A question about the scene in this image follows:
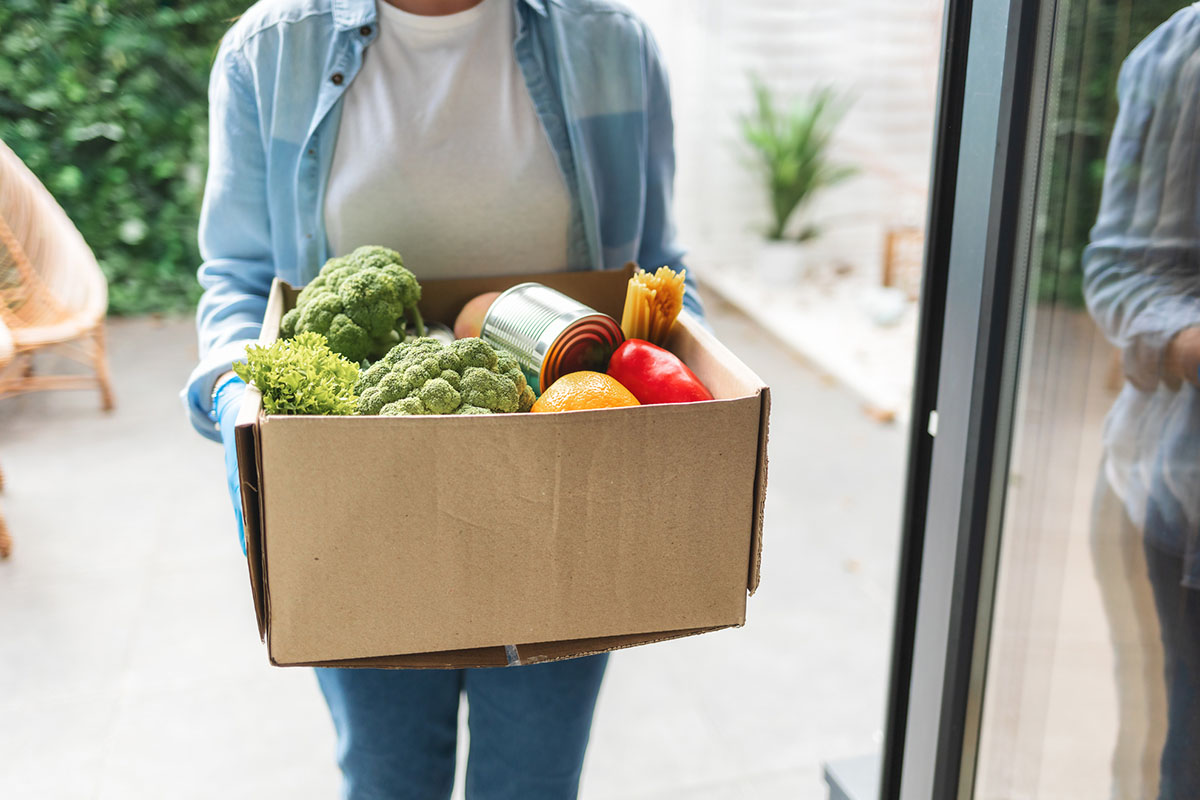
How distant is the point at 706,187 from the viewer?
16.0 feet

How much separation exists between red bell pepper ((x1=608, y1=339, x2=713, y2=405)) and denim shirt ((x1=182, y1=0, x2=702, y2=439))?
0.27 meters

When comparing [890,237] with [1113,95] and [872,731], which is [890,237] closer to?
[872,731]

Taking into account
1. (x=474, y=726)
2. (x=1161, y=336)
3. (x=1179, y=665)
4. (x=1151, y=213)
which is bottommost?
(x=474, y=726)

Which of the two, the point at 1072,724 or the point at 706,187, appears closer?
the point at 1072,724

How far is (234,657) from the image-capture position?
7.44 feet

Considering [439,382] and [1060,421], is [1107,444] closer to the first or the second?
[1060,421]

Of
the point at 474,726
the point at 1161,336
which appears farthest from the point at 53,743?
the point at 1161,336

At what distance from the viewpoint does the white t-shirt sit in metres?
1.10

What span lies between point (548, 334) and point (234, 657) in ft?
5.49

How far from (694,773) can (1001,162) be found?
135 cm

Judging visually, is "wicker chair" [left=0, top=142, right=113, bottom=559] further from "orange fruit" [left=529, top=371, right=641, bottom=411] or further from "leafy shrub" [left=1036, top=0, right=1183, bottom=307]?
"leafy shrub" [left=1036, top=0, right=1183, bottom=307]

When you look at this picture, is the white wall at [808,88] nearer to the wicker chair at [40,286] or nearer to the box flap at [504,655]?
the wicker chair at [40,286]

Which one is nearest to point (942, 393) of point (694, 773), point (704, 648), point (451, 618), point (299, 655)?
point (451, 618)

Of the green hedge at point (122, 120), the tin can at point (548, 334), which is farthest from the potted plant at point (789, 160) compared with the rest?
the tin can at point (548, 334)
